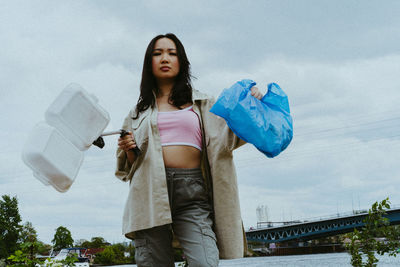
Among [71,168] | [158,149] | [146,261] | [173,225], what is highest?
[158,149]

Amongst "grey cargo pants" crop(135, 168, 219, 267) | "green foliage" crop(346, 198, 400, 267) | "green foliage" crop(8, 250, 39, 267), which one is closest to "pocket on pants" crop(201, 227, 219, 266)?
"grey cargo pants" crop(135, 168, 219, 267)

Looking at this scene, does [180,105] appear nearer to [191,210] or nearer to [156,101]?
[156,101]

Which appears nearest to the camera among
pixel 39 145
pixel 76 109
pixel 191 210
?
pixel 39 145

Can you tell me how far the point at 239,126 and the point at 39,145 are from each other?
0.96 metres

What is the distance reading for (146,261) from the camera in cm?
245

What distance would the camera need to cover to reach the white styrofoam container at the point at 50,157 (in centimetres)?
185

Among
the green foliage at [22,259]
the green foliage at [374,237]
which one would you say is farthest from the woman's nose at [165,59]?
the green foliage at [374,237]

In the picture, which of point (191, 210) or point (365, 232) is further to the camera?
point (365, 232)

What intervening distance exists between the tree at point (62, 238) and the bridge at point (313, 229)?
1038 inches

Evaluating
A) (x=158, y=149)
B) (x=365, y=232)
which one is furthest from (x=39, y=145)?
(x=365, y=232)

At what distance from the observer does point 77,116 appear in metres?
2.07

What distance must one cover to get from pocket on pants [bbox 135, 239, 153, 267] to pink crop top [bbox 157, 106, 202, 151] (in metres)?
0.57

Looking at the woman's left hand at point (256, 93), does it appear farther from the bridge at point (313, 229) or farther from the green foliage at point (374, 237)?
the bridge at point (313, 229)

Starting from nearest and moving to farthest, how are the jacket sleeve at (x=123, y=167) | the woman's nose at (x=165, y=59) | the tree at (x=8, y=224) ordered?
the jacket sleeve at (x=123, y=167) < the woman's nose at (x=165, y=59) < the tree at (x=8, y=224)
